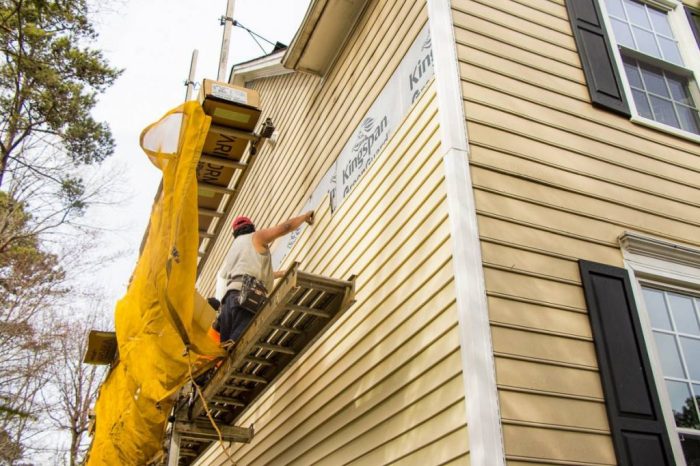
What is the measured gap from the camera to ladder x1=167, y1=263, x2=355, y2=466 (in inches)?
184

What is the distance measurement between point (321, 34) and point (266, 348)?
4.14 meters

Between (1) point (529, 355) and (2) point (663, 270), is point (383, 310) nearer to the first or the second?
(1) point (529, 355)

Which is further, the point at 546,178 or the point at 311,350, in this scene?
the point at 311,350

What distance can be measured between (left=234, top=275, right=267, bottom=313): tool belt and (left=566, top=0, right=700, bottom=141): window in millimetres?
3517

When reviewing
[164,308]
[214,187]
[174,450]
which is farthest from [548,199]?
[214,187]

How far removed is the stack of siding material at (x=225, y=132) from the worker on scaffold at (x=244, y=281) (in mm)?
1796

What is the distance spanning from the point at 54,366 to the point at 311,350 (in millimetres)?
23244

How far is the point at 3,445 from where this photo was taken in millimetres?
18344

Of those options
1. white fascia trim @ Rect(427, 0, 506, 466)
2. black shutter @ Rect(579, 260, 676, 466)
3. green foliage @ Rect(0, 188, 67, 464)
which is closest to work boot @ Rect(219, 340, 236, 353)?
white fascia trim @ Rect(427, 0, 506, 466)

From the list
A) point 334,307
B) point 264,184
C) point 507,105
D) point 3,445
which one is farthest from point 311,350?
point 3,445

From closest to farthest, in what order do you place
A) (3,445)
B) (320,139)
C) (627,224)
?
(627,224)
(320,139)
(3,445)

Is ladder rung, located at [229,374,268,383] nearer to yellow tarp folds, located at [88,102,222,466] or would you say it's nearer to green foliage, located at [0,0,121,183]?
yellow tarp folds, located at [88,102,222,466]

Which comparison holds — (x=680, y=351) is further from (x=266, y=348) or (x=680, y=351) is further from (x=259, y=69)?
(x=259, y=69)

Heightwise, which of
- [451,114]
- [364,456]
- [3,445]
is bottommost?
[364,456]
